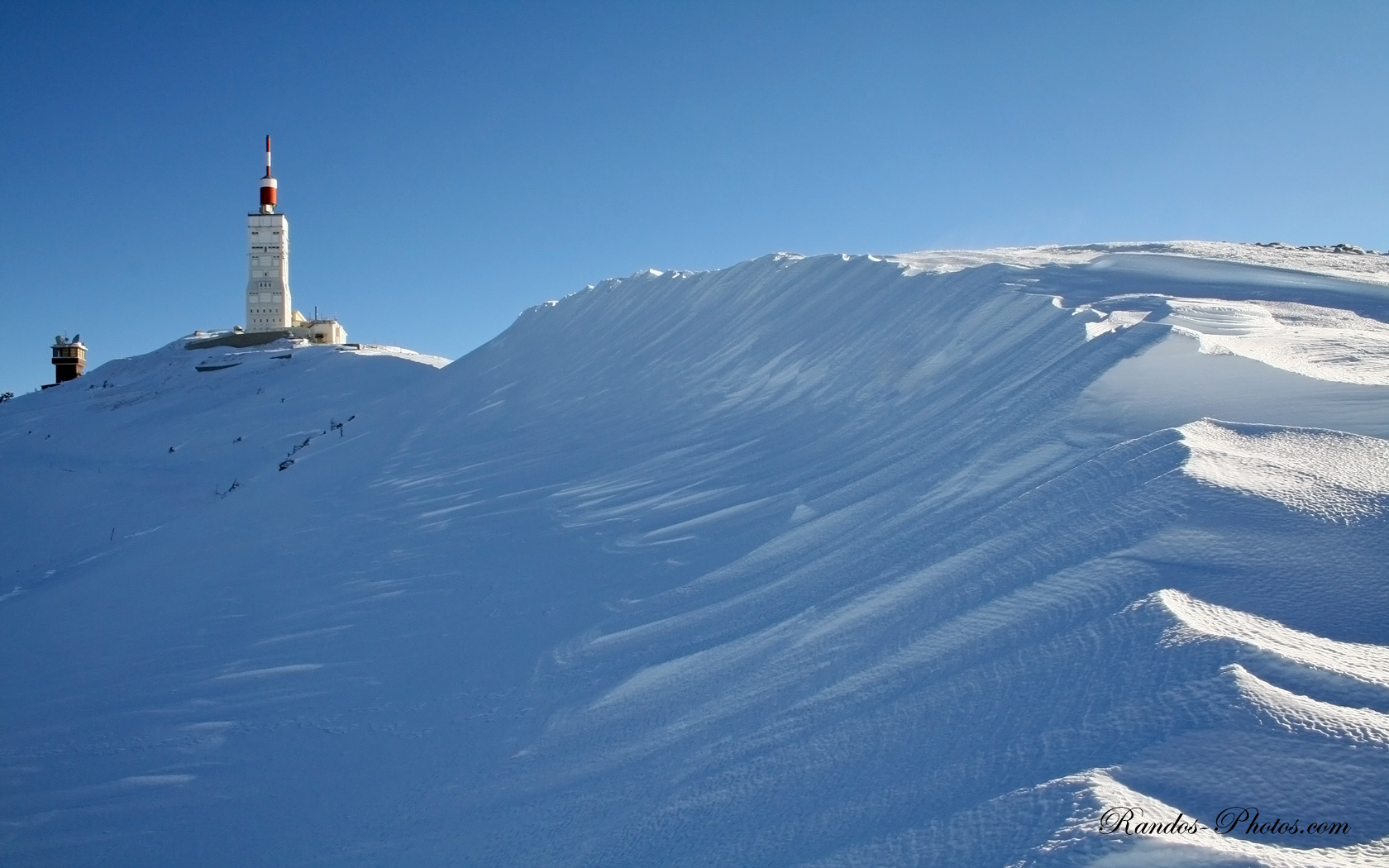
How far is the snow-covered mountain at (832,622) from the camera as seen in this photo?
246cm

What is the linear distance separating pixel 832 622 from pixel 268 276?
3795 cm

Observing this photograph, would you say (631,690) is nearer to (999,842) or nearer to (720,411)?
(999,842)

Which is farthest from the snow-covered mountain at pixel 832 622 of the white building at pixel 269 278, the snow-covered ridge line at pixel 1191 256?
the white building at pixel 269 278

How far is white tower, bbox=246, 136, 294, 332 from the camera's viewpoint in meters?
36.4

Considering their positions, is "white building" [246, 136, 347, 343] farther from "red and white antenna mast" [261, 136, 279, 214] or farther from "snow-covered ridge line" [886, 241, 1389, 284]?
"snow-covered ridge line" [886, 241, 1389, 284]

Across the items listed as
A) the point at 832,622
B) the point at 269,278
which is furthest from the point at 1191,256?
the point at 269,278

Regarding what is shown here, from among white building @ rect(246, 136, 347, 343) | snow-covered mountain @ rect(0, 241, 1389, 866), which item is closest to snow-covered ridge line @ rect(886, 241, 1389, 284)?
snow-covered mountain @ rect(0, 241, 1389, 866)

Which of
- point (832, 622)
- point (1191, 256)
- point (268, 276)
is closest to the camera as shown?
point (832, 622)

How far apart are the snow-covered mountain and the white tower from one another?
2909cm

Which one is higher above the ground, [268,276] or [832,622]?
[268,276]

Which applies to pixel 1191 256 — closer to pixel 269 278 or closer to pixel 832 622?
pixel 832 622

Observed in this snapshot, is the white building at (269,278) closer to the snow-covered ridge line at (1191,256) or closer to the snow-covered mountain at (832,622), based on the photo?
the snow-covered mountain at (832,622)

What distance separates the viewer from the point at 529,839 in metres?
3.14

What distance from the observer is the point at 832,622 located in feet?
12.8
